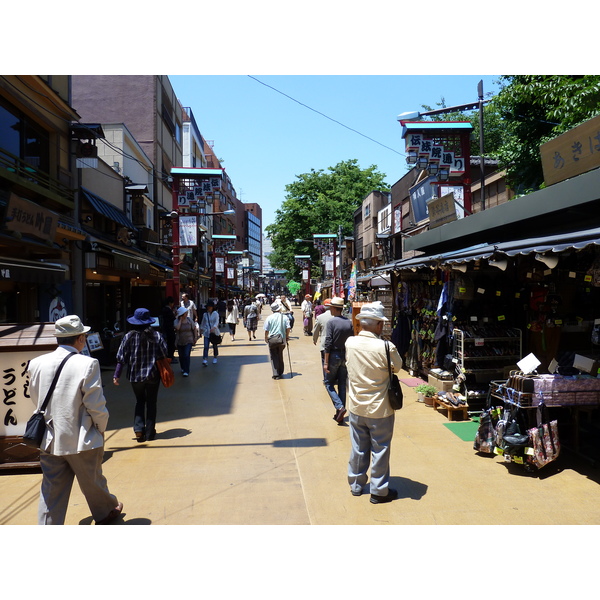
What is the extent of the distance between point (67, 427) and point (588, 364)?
17.9 feet

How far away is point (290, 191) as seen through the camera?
1842 inches

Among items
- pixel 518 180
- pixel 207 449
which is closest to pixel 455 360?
pixel 207 449

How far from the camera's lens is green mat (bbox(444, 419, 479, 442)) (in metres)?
6.73

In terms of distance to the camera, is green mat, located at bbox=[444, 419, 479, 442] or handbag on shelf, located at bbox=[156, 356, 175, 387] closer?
handbag on shelf, located at bbox=[156, 356, 175, 387]

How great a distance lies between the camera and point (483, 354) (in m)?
8.04

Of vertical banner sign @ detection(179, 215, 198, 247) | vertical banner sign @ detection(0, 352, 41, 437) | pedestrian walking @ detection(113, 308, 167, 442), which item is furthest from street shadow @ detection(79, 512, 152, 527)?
vertical banner sign @ detection(179, 215, 198, 247)

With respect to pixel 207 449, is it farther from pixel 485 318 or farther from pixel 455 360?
pixel 485 318

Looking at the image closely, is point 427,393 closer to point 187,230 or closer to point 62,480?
point 62,480

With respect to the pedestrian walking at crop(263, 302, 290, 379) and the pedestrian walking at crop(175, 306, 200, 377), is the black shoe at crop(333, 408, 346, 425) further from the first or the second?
the pedestrian walking at crop(175, 306, 200, 377)

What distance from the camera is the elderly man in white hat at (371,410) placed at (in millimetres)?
4680

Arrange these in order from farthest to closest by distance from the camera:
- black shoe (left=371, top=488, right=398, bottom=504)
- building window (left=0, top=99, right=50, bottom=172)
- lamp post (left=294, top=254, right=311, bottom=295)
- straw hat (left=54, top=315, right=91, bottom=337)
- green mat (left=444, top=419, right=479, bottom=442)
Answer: lamp post (left=294, top=254, right=311, bottom=295) → building window (left=0, top=99, right=50, bottom=172) → green mat (left=444, top=419, right=479, bottom=442) → black shoe (left=371, top=488, right=398, bottom=504) → straw hat (left=54, top=315, right=91, bottom=337)

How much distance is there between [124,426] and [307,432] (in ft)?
9.31

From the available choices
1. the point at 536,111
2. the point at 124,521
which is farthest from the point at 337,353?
the point at 536,111

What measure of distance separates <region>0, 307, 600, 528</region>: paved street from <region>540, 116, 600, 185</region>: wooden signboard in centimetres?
442
